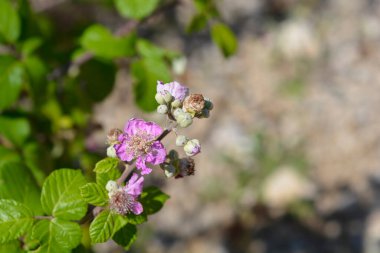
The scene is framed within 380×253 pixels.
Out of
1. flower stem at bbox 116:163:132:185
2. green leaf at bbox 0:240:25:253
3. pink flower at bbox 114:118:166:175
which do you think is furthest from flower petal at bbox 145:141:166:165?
green leaf at bbox 0:240:25:253

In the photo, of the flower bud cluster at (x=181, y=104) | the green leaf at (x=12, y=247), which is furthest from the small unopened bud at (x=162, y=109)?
the green leaf at (x=12, y=247)

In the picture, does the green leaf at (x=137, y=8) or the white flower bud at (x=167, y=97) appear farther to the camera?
the green leaf at (x=137, y=8)

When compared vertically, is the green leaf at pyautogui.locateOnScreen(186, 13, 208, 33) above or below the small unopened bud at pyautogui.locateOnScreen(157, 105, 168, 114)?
above

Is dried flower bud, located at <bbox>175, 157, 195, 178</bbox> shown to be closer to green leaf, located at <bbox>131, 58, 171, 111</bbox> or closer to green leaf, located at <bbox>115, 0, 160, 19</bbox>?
green leaf, located at <bbox>131, 58, 171, 111</bbox>

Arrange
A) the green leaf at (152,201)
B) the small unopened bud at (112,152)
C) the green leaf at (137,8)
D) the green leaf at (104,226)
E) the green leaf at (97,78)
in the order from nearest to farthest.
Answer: the green leaf at (104,226) → the small unopened bud at (112,152) → the green leaf at (152,201) → the green leaf at (137,8) → the green leaf at (97,78)

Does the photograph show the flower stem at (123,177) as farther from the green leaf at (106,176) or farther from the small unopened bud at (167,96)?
the small unopened bud at (167,96)

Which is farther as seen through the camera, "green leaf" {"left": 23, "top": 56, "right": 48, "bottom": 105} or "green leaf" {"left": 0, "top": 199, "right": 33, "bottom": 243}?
"green leaf" {"left": 23, "top": 56, "right": 48, "bottom": 105}

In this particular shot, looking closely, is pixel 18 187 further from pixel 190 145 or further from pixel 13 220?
pixel 190 145
